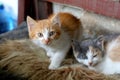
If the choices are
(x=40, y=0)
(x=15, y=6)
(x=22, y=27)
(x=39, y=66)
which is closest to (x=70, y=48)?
(x=39, y=66)

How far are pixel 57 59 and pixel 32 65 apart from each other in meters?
0.12

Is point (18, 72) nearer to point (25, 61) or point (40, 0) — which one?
point (25, 61)

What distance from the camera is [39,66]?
3.44 ft

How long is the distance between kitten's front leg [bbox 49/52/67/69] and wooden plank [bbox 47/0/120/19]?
318mm

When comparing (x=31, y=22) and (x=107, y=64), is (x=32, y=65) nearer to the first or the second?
(x=31, y=22)

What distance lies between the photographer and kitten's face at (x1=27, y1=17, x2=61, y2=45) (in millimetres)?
1059

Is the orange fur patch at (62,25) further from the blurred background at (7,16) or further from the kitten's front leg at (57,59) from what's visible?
the blurred background at (7,16)

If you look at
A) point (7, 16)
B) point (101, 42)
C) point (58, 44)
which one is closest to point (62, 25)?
point (58, 44)

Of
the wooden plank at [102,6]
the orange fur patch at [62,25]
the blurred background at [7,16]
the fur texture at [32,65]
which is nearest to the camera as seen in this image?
the fur texture at [32,65]

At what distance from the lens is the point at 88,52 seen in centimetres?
102

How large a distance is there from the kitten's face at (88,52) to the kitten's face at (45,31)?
10 cm

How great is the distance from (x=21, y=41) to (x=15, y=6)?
2.28 ft

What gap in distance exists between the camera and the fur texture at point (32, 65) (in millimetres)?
977

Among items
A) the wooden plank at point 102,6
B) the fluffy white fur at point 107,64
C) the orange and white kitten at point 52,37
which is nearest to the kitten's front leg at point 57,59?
the orange and white kitten at point 52,37
